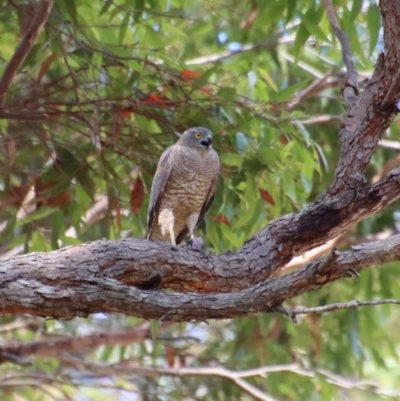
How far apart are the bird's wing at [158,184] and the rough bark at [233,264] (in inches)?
60.7

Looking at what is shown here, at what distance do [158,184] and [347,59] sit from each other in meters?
1.74

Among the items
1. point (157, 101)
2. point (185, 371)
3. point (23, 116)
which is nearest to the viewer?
point (23, 116)

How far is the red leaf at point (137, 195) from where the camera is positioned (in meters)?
4.66

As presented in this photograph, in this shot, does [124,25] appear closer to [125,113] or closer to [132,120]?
[125,113]

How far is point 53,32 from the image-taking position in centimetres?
427

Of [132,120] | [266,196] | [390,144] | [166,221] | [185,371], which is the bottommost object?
[266,196]

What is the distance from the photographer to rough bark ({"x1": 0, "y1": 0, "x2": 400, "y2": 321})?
3.00 m

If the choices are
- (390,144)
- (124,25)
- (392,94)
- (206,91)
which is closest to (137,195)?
(206,91)

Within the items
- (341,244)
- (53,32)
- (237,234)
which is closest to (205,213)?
(237,234)

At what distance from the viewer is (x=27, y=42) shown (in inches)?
143

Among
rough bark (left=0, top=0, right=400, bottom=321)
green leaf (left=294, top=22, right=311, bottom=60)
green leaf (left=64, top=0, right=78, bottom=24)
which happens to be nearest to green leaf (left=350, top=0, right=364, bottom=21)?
green leaf (left=294, top=22, right=311, bottom=60)

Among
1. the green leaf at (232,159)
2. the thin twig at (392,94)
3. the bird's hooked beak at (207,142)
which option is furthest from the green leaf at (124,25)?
the thin twig at (392,94)

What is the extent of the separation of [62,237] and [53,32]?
1.29 metres

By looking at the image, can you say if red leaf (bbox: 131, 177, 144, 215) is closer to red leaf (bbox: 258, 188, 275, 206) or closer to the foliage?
the foliage
